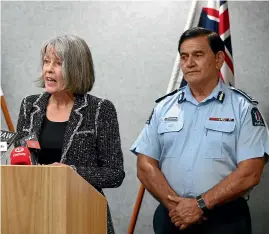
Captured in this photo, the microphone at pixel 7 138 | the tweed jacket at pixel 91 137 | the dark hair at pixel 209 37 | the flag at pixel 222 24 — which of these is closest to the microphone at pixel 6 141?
the microphone at pixel 7 138

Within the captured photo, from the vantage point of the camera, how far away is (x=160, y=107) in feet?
9.61

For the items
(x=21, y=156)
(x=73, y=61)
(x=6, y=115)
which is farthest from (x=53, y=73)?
(x=6, y=115)

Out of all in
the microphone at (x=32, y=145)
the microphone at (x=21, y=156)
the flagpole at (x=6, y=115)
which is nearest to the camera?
the microphone at (x=21, y=156)

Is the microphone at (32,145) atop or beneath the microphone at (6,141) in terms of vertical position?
beneath

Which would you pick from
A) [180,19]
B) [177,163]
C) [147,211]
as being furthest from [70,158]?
[180,19]

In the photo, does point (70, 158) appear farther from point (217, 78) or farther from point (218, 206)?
point (217, 78)

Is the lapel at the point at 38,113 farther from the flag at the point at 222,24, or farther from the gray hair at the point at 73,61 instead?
the flag at the point at 222,24

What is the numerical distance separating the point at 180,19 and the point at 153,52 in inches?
11.1

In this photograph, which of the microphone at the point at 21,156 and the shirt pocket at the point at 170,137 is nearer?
the microphone at the point at 21,156

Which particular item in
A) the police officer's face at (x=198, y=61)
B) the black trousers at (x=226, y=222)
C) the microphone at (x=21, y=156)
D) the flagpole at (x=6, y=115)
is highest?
the police officer's face at (x=198, y=61)

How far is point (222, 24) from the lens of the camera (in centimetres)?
338

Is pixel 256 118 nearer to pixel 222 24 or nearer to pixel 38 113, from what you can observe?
pixel 222 24

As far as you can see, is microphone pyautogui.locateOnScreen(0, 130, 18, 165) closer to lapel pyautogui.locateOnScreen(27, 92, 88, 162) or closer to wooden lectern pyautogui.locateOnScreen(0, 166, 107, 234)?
wooden lectern pyautogui.locateOnScreen(0, 166, 107, 234)

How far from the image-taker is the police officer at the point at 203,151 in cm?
258
